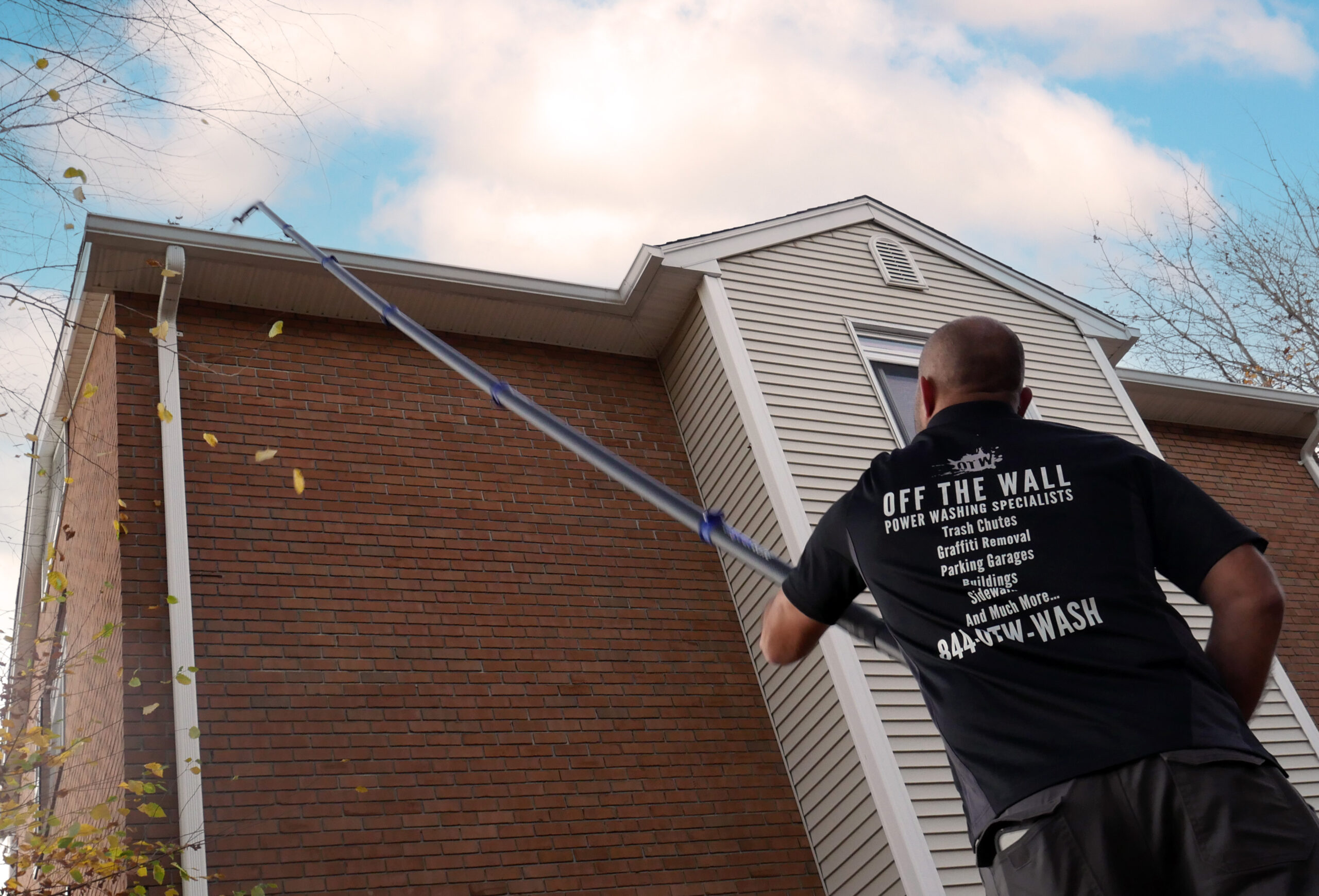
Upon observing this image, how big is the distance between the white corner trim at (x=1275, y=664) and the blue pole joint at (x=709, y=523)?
22.4ft

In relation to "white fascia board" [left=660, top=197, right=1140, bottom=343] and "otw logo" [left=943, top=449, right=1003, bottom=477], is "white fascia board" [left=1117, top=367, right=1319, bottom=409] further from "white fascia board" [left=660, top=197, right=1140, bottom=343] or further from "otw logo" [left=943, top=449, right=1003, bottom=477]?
"otw logo" [left=943, top=449, right=1003, bottom=477]

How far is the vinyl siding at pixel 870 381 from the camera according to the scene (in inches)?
283

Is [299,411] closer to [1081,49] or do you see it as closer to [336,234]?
[336,234]

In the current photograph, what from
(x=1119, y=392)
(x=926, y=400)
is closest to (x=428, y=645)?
(x=926, y=400)

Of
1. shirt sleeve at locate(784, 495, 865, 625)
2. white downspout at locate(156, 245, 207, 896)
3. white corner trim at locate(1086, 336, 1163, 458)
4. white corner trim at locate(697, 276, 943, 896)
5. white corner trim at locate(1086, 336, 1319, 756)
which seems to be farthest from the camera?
white corner trim at locate(1086, 336, 1163, 458)

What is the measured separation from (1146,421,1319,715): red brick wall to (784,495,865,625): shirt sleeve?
10.5m

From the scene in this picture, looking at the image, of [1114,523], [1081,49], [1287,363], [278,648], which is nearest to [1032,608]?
[1114,523]

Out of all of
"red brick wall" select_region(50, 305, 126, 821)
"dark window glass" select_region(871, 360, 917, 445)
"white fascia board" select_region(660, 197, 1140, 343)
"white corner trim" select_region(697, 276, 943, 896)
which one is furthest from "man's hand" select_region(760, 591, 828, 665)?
"white fascia board" select_region(660, 197, 1140, 343)

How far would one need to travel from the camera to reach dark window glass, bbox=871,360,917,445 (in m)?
9.09

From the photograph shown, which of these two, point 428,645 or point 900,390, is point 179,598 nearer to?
point 428,645

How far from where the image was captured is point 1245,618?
6.76 feet

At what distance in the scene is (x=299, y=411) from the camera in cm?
775

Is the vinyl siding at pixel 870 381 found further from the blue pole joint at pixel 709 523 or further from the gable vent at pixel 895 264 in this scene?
the blue pole joint at pixel 709 523

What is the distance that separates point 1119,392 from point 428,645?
266 inches
